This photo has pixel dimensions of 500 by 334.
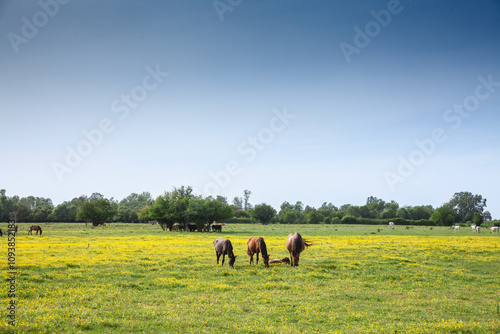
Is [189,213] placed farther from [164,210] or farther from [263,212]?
[263,212]

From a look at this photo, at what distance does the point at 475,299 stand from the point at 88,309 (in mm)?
16080

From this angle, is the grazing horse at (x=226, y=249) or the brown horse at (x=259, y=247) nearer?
the grazing horse at (x=226, y=249)

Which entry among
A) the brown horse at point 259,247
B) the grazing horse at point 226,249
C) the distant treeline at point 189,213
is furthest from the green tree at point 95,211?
the brown horse at point 259,247

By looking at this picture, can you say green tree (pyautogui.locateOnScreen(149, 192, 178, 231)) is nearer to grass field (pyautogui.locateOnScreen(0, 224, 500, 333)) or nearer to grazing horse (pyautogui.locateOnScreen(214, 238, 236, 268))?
grass field (pyautogui.locateOnScreen(0, 224, 500, 333))

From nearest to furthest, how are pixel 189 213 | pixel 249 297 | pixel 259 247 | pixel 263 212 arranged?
pixel 249 297 → pixel 259 247 → pixel 189 213 → pixel 263 212

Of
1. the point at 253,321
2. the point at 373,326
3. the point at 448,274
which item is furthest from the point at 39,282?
the point at 448,274

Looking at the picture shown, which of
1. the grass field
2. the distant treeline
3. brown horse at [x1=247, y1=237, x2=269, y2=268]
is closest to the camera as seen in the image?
the grass field

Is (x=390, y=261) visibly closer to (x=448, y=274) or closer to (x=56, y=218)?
(x=448, y=274)

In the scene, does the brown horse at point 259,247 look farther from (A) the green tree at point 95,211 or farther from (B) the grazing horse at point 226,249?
(A) the green tree at point 95,211

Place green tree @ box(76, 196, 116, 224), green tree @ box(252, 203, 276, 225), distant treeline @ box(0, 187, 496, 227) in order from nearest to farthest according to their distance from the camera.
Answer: distant treeline @ box(0, 187, 496, 227) < green tree @ box(76, 196, 116, 224) < green tree @ box(252, 203, 276, 225)

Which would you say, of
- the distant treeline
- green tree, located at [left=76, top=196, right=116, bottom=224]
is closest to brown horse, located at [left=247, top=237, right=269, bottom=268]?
the distant treeline

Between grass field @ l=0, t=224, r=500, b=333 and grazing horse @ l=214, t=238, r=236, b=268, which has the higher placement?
A: grazing horse @ l=214, t=238, r=236, b=268

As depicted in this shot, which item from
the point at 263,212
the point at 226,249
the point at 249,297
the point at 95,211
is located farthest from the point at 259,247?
the point at 263,212

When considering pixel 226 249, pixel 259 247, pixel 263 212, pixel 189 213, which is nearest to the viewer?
pixel 226 249
